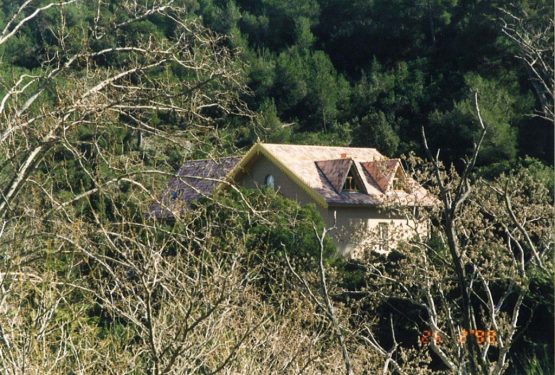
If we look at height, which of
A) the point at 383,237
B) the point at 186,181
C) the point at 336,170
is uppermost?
the point at 186,181

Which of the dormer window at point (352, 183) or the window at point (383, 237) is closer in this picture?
the window at point (383, 237)

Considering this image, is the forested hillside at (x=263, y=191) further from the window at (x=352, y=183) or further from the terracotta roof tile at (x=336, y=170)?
the window at (x=352, y=183)

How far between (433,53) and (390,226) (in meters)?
32.3

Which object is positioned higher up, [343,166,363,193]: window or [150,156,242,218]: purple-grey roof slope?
[150,156,242,218]: purple-grey roof slope

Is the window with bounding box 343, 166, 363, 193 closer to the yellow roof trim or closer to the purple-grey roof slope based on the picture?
the yellow roof trim

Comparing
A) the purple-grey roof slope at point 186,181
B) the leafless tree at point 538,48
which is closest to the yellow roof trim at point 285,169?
the leafless tree at point 538,48

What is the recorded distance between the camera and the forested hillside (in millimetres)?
5383

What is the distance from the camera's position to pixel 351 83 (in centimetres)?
4241

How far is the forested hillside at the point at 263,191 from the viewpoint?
5383 mm

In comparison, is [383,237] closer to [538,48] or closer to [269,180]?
[538,48]

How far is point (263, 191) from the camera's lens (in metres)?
15.1
